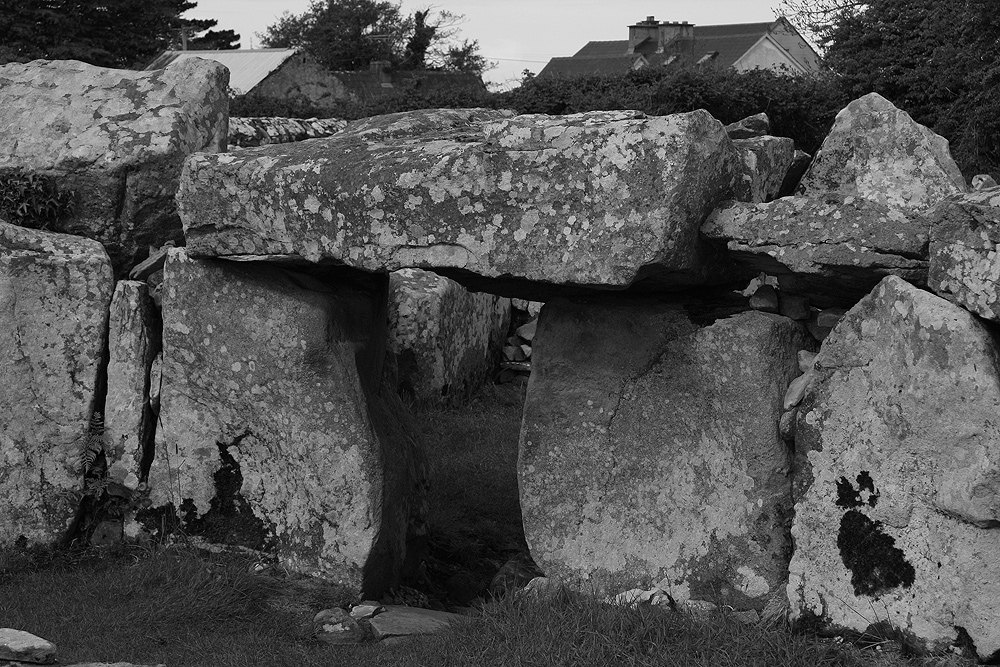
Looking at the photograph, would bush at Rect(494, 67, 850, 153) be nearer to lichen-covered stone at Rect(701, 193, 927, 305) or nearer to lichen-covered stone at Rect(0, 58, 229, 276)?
lichen-covered stone at Rect(0, 58, 229, 276)

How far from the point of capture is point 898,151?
4.54 m

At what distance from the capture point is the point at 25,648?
4246mm

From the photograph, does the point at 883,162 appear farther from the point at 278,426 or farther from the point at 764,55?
the point at 764,55

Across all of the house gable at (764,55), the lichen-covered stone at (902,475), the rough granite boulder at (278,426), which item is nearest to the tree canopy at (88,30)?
the house gable at (764,55)

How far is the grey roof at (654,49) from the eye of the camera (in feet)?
131

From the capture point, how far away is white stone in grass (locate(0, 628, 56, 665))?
4219 millimetres

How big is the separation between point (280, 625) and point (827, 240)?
9.81 feet

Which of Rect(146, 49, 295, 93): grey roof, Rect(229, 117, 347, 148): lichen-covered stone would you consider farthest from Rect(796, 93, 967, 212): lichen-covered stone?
Rect(146, 49, 295, 93): grey roof

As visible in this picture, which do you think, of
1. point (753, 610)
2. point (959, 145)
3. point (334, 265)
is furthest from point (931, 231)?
point (959, 145)

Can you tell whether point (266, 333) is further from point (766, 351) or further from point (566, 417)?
point (766, 351)

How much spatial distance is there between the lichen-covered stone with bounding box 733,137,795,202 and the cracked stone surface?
0.60 m

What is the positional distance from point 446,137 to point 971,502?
2.70 m

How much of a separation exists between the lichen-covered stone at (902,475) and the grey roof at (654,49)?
113 feet

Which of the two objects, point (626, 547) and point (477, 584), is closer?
point (626, 547)
